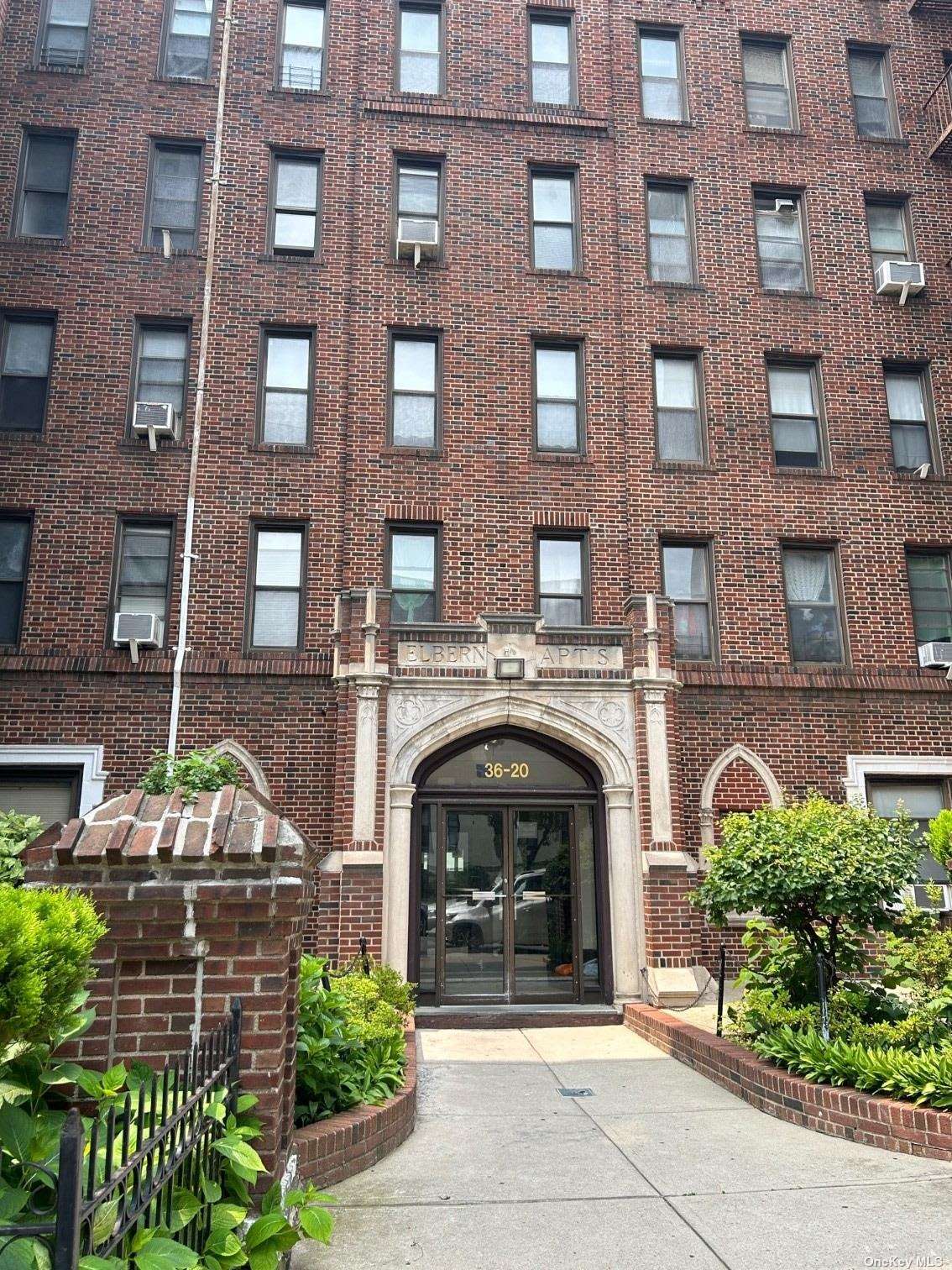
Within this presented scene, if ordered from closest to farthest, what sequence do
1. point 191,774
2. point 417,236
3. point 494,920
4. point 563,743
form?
point 191,774 → point 494,920 → point 563,743 → point 417,236

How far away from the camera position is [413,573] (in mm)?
13617

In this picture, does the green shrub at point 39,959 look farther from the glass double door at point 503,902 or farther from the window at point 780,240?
the window at point 780,240

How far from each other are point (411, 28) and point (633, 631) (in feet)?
37.9

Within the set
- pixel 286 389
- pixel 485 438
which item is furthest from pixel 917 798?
pixel 286 389

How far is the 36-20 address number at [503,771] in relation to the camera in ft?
40.3

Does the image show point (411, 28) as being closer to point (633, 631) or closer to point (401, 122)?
point (401, 122)

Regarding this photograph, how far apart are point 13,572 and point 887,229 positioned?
15.4 meters

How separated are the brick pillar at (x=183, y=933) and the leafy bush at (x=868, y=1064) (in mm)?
4530

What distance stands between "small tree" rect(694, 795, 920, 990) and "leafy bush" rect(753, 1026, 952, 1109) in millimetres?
857

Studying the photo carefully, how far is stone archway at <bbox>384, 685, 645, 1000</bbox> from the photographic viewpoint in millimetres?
11352

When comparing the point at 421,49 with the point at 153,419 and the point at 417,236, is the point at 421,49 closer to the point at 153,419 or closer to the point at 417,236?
the point at 417,236

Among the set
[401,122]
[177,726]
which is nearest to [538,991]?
[177,726]

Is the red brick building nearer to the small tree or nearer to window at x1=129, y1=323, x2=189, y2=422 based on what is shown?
window at x1=129, y1=323, x2=189, y2=422

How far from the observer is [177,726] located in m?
12.4
